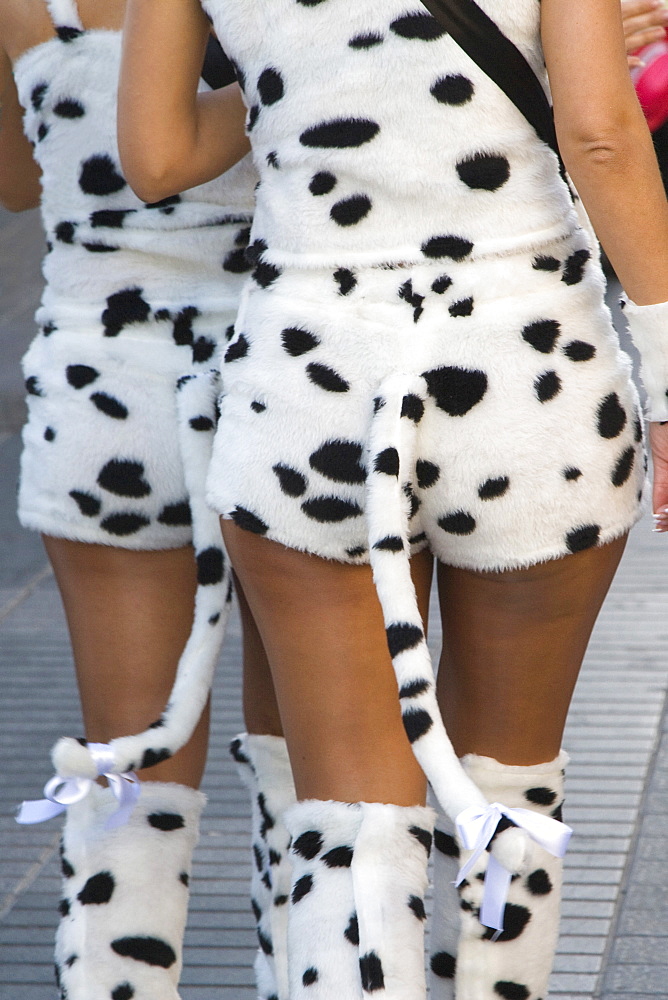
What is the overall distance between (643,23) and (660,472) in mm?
677

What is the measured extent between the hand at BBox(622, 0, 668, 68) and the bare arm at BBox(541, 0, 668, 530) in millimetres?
409

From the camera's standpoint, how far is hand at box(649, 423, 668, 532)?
176 centimetres

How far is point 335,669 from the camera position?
174cm

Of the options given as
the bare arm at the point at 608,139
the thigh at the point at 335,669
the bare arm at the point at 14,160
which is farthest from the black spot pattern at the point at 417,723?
the bare arm at the point at 14,160

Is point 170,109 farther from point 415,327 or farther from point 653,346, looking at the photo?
point 653,346

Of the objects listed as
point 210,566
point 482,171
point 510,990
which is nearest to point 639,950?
point 510,990

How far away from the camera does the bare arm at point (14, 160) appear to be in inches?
88.4

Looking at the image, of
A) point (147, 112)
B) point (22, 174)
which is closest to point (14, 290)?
point (22, 174)

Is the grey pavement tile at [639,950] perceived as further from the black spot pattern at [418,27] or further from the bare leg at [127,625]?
the black spot pattern at [418,27]

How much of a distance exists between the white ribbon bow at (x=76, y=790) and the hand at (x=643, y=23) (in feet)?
3.98

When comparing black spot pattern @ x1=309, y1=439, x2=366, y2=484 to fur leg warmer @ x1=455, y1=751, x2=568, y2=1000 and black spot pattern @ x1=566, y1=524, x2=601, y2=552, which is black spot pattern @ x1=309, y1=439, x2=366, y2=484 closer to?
black spot pattern @ x1=566, y1=524, x2=601, y2=552

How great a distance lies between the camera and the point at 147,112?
1.80 meters

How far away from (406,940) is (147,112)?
1.08 metres

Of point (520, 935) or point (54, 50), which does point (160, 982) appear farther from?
point (54, 50)
